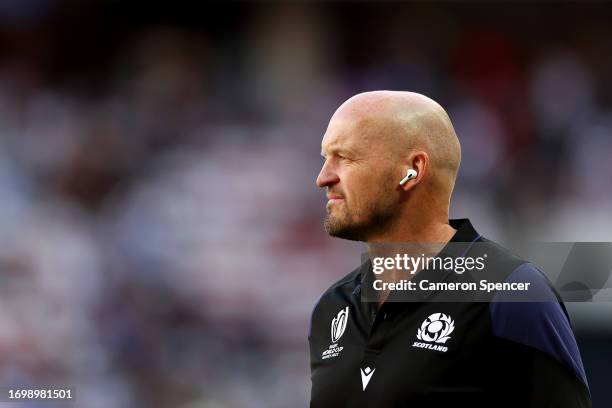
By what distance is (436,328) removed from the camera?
9.02 ft

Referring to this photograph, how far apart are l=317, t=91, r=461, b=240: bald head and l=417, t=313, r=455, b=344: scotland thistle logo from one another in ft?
1.06

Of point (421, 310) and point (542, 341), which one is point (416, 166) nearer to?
point (421, 310)

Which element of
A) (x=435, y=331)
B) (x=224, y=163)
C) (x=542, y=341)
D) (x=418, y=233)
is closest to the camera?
(x=542, y=341)

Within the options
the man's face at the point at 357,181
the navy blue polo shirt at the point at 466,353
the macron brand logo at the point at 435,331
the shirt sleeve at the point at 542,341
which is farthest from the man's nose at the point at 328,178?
the shirt sleeve at the point at 542,341

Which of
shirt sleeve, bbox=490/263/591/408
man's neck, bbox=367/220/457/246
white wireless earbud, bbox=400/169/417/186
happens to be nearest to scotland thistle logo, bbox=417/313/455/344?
shirt sleeve, bbox=490/263/591/408

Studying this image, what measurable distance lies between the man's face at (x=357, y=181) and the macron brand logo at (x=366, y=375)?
0.40 m

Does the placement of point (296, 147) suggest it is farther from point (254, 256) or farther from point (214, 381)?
point (214, 381)

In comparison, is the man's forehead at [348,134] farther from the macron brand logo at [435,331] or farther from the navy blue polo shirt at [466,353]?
the macron brand logo at [435,331]

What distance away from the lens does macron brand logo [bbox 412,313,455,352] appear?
271 cm

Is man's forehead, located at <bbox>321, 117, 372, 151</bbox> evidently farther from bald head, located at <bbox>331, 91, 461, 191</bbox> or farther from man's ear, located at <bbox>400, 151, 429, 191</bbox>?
man's ear, located at <bbox>400, 151, 429, 191</bbox>

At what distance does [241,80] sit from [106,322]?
2.92m

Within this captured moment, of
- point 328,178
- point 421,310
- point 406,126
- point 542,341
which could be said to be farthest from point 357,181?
point 542,341

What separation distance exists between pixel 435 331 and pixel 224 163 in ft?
19.2

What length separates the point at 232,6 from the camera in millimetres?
9664
